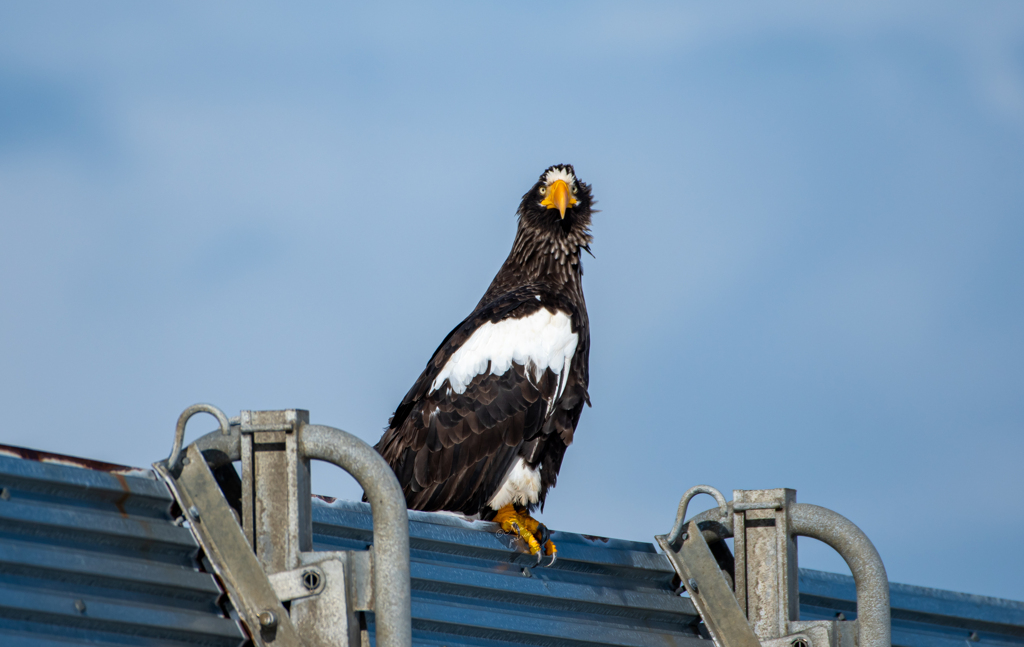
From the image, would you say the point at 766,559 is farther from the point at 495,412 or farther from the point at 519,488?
the point at 495,412

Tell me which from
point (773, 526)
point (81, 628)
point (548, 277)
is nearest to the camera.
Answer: point (81, 628)

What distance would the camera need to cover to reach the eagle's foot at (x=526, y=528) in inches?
153

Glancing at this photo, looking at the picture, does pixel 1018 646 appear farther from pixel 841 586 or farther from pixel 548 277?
pixel 548 277

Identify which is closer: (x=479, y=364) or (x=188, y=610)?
(x=188, y=610)

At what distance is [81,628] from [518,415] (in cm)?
376

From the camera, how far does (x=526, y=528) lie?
507cm

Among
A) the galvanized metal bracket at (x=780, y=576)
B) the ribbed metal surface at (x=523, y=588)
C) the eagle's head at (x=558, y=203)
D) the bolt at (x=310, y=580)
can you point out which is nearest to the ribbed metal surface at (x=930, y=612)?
the ribbed metal surface at (x=523, y=588)

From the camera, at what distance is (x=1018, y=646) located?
448cm

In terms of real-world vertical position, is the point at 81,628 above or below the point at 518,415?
below

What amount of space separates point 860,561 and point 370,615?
1277mm

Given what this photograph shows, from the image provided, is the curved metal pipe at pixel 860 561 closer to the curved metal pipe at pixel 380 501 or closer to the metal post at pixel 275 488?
the curved metal pipe at pixel 380 501

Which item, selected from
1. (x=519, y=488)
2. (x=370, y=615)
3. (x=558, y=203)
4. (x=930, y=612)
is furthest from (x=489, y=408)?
(x=370, y=615)

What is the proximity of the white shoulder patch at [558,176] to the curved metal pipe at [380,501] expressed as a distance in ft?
16.6

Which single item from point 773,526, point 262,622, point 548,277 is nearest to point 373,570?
point 262,622
